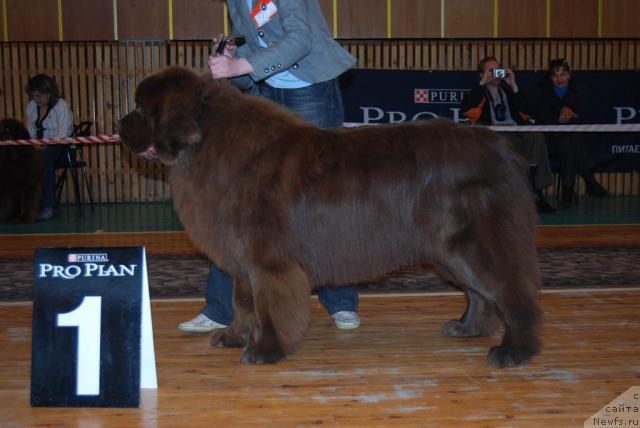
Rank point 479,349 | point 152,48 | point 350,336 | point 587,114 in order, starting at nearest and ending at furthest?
point 479,349 → point 350,336 → point 587,114 → point 152,48

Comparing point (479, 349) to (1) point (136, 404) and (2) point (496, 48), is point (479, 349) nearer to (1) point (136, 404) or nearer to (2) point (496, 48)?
(1) point (136, 404)

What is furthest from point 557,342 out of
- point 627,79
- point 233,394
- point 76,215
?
point 627,79

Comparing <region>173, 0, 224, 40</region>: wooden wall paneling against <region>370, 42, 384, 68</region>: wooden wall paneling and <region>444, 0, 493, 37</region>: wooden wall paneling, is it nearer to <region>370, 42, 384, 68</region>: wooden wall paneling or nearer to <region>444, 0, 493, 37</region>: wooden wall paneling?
<region>370, 42, 384, 68</region>: wooden wall paneling

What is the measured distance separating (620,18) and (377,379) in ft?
35.0

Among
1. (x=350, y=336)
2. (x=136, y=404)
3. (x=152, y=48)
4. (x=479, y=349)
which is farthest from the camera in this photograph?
(x=152, y=48)

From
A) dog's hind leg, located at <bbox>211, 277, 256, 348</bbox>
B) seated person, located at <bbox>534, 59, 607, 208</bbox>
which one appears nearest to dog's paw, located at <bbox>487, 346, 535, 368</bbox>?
dog's hind leg, located at <bbox>211, 277, 256, 348</bbox>

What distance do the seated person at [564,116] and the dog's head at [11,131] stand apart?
21.7 feet

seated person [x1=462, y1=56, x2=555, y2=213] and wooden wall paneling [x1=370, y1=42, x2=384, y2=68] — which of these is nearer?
seated person [x1=462, y1=56, x2=555, y2=213]

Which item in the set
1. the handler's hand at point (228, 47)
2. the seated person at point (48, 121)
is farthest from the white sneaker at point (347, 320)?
the seated person at point (48, 121)

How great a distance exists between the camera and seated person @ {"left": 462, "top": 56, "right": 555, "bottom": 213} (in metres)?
8.80

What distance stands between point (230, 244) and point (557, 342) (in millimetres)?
1677

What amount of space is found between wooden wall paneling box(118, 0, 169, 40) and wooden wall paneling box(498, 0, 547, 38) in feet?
17.7

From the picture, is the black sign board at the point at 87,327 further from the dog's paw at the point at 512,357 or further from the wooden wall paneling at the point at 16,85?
the wooden wall paneling at the point at 16,85

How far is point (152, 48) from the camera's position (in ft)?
38.1
